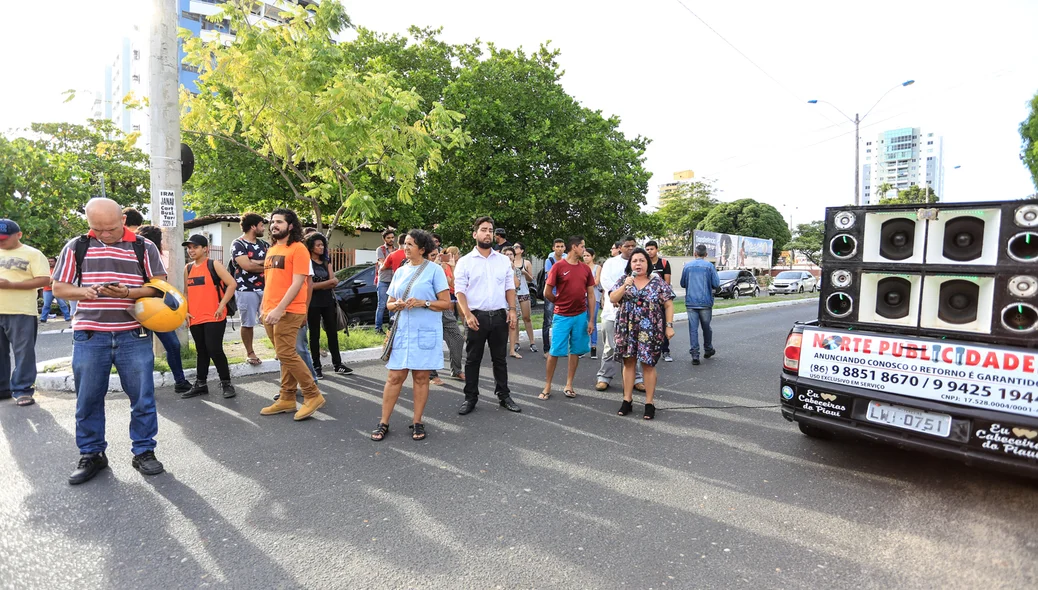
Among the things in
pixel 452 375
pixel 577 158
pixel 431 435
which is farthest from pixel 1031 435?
pixel 577 158

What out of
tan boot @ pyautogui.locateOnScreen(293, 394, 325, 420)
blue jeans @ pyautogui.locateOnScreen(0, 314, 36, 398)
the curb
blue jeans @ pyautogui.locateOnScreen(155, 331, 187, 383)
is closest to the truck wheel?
tan boot @ pyautogui.locateOnScreen(293, 394, 325, 420)

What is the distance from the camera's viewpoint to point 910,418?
3596 millimetres

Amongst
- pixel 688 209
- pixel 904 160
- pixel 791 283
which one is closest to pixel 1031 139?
pixel 791 283

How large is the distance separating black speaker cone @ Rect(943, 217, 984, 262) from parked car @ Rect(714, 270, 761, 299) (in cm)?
2321

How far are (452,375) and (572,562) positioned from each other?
465cm

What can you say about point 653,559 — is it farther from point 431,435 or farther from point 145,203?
point 145,203

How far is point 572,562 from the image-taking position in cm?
277

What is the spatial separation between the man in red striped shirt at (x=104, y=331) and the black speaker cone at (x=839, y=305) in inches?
191

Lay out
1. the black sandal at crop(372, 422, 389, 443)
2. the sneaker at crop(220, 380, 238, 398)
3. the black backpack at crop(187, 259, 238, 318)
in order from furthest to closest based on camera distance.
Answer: the black backpack at crop(187, 259, 238, 318)
the sneaker at crop(220, 380, 238, 398)
the black sandal at crop(372, 422, 389, 443)

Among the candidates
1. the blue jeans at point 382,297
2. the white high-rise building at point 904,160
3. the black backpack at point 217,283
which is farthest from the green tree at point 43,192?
the white high-rise building at point 904,160

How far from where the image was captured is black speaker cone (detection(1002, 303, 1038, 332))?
3.36m

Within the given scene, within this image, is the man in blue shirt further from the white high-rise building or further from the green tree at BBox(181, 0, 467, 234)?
the white high-rise building

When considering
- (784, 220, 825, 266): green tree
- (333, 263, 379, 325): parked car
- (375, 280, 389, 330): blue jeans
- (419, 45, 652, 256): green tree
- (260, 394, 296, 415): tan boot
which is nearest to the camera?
(260, 394, 296, 415): tan boot

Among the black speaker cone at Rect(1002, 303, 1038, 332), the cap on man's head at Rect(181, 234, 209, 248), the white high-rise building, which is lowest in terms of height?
the black speaker cone at Rect(1002, 303, 1038, 332)
